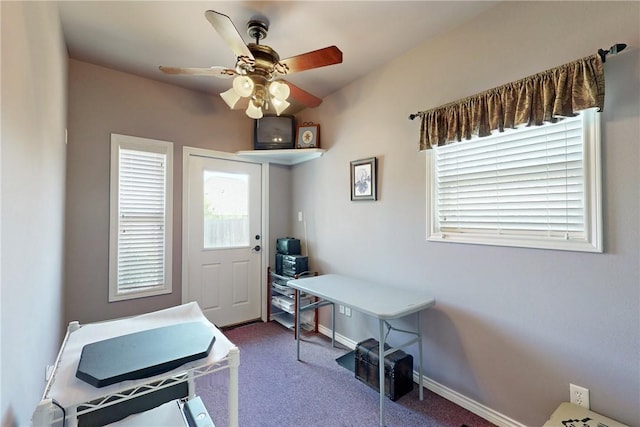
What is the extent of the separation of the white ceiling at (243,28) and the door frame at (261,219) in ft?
2.99

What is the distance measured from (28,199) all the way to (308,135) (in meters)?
2.50

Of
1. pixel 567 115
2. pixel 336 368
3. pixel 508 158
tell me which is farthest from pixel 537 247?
pixel 336 368

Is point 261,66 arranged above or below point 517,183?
above

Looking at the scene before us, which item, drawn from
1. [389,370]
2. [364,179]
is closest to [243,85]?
[364,179]

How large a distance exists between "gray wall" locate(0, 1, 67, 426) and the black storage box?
1923 mm

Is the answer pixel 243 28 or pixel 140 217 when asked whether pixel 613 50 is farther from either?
pixel 140 217

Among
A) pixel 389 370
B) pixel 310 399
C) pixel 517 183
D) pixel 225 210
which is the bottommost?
pixel 310 399

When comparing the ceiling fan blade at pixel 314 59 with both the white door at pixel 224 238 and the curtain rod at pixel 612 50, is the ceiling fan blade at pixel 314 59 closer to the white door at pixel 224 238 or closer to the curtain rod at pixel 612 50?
the curtain rod at pixel 612 50

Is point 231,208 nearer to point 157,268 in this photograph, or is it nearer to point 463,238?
point 157,268

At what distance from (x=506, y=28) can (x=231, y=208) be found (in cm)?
301

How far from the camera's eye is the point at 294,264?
3273 mm

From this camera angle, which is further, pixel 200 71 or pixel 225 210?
pixel 225 210

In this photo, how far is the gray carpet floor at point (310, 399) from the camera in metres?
1.89

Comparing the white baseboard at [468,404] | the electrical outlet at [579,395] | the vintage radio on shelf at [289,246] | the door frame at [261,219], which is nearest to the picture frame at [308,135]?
the door frame at [261,219]
